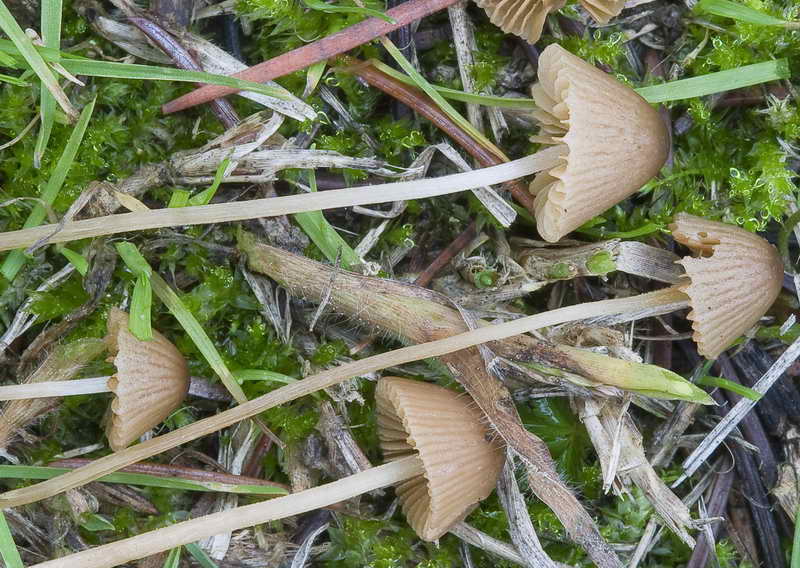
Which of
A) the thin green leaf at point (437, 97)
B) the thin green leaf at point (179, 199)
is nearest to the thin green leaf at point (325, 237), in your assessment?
the thin green leaf at point (179, 199)

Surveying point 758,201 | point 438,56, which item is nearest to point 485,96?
point 438,56

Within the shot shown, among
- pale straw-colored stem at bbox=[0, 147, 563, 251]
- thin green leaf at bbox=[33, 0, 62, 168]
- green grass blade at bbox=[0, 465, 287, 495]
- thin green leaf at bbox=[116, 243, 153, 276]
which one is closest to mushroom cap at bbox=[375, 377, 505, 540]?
green grass blade at bbox=[0, 465, 287, 495]

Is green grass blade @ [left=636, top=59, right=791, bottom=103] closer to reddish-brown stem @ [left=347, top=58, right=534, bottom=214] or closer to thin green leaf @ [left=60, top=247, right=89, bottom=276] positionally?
reddish-brown stem @ [left=347, top=58, right=534, bottom=214]

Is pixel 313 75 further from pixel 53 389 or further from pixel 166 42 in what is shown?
pixel 53 389

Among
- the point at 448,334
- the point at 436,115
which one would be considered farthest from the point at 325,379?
the point at 436,115

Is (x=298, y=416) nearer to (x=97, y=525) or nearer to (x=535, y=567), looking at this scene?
(x=97, y=525)

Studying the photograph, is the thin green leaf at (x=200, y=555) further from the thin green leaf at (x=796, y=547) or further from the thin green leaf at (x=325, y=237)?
the thin green leaf at (x=796, y=547)
